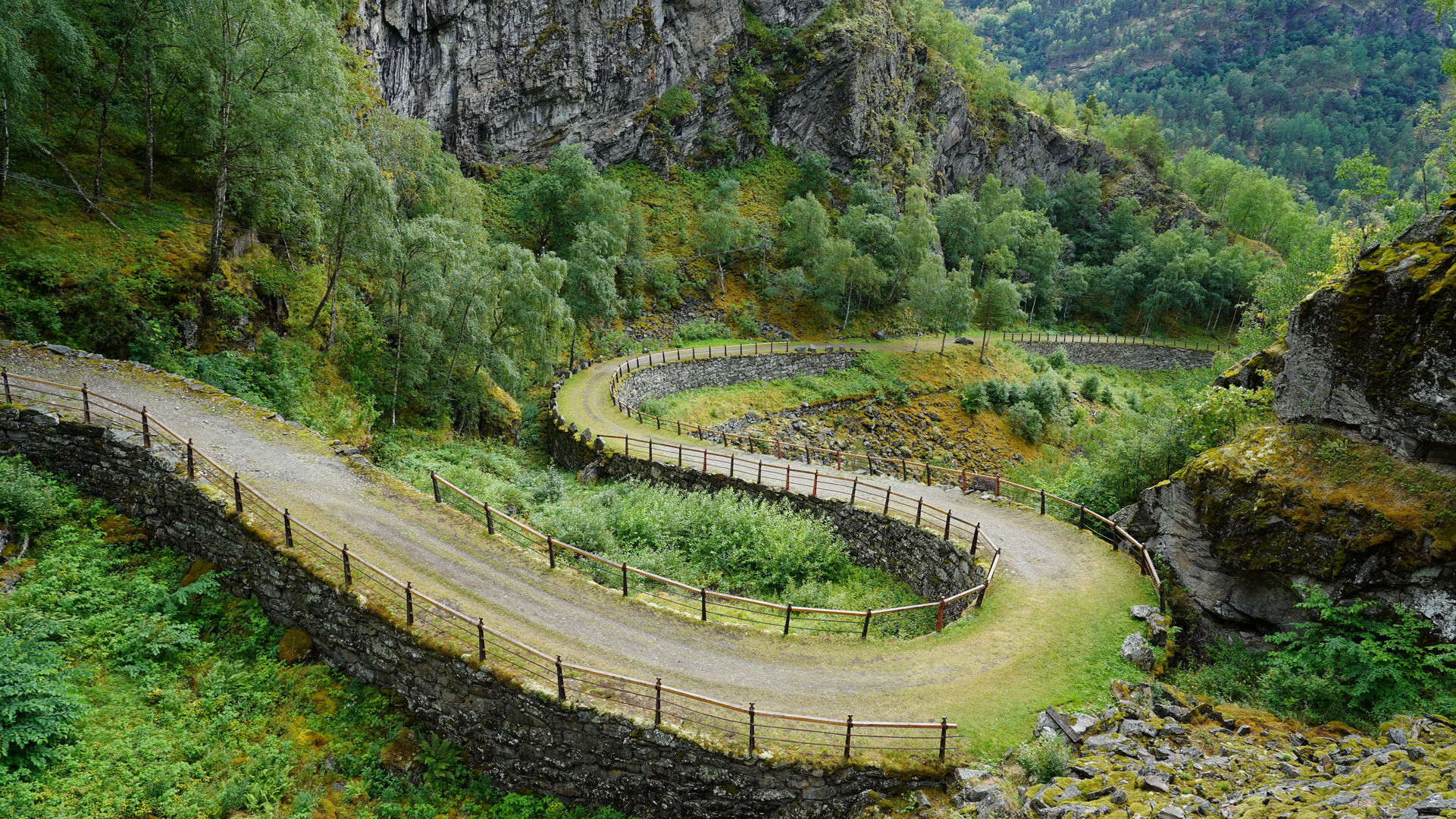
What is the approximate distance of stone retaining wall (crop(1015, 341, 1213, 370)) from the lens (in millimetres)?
66625

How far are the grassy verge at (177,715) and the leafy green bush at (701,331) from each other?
39542 millimetres

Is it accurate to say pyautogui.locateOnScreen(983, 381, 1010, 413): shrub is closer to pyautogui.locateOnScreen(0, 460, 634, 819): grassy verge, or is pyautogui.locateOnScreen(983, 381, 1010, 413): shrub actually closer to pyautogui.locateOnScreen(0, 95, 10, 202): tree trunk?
pyautogui.locateOnScreen(0, 460, 634, 819): grassy verge

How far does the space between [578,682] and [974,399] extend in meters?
40.3

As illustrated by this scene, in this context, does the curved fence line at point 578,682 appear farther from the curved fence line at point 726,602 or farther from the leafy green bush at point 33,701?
the leafy green bush at point 33,701

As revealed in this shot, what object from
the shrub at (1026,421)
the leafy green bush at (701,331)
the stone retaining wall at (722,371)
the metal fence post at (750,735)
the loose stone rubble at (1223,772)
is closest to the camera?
the loose stone rubble at (1223,772)

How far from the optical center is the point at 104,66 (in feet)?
74.9

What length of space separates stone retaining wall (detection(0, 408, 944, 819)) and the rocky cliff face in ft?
119

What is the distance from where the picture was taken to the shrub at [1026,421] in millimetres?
43688

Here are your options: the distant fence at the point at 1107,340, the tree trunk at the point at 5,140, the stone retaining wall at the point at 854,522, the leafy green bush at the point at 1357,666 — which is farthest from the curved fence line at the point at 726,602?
the distant fence at the point at 1107,340

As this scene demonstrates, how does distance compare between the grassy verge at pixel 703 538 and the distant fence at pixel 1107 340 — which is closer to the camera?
the grassy verge at pixel 703 538

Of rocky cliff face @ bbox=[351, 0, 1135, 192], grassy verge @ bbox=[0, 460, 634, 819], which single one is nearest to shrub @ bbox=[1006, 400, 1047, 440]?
rocky cliff face @ bbox=[351, 0, 1135, 192]

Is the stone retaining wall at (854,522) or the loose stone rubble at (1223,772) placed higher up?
the loose stone rubble at (1223,772)

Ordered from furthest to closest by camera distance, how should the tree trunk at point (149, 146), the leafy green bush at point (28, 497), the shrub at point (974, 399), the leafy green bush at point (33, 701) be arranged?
the shrub at point (974, 399)
the tree trunk at point (149, 146)
the leafy green bush at point (28, 497)
the leafy green bush at point (33, 701)

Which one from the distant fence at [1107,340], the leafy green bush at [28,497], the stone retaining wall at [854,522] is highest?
the leafy green bush at [28,497]
